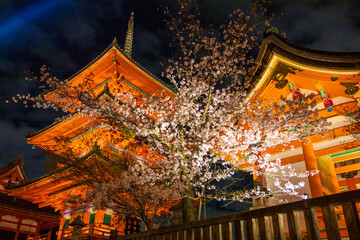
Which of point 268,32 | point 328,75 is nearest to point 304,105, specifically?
point 328,75

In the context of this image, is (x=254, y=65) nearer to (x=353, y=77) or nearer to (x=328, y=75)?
(x=328, y=75)

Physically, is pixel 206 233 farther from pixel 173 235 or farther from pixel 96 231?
pixel 96 231

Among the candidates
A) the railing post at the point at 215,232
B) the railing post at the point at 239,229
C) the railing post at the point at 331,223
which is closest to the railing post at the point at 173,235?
the railing post at the point at 215,232

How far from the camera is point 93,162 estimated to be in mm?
13234

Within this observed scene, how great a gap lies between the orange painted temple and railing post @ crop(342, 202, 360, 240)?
636 centimetres

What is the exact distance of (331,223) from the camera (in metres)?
2.96

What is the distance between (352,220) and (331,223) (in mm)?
246

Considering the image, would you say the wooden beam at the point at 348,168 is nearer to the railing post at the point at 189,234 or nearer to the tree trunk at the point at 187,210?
the tree trunk at the point at 187,210

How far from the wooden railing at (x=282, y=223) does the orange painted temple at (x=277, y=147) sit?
20.2ft

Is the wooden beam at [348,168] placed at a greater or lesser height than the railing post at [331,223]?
greater

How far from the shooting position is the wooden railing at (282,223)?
285 cm

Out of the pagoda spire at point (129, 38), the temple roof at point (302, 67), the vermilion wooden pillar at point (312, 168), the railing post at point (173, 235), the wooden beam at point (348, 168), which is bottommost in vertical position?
the railing post at point (173, 235)

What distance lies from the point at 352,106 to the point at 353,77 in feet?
5.93

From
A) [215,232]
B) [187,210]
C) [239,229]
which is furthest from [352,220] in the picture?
[187,210]
